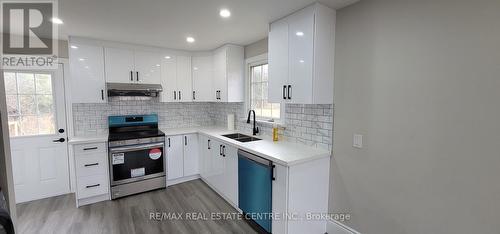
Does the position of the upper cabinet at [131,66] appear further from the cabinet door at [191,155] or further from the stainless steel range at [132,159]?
the cabinet door at [191,155]

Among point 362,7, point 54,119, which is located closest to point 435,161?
point 362,7

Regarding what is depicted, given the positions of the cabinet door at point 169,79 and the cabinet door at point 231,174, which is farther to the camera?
the cabinet door at point 169,79

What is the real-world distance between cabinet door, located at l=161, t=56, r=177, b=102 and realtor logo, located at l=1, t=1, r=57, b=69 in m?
1.41

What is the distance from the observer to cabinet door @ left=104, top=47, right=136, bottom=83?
3.25 m

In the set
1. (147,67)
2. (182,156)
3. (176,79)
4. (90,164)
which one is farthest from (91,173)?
(176,79)

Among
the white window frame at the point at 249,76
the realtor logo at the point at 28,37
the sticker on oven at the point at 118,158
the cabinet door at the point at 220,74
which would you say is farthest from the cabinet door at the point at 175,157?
the realtor logo at the point at 28,37

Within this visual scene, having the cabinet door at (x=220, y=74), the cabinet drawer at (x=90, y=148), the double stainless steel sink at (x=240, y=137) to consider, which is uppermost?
the cabinet door at (x=220, y=74)

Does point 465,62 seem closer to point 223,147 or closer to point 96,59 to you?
point 223,147

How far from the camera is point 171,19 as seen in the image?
7.83ft

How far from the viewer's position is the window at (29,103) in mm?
2939

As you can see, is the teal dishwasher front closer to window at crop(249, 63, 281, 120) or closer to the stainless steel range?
window at crop(249, 63, 281, 120)

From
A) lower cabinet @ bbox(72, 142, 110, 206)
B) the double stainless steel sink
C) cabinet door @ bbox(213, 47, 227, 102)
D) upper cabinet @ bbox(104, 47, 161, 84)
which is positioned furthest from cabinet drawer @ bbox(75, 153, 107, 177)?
cabinet door @ bbox(213, 47, 227, 102)

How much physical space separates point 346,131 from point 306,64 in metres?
0.76

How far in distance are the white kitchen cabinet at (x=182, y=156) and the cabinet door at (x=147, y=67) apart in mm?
994
